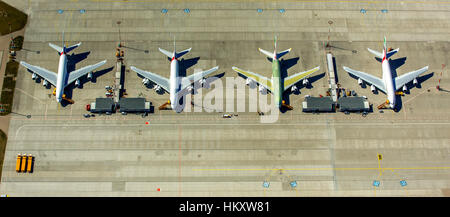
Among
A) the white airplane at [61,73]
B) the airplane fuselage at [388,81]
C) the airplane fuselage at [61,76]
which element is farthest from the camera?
the airplane fuselage at [388,81]

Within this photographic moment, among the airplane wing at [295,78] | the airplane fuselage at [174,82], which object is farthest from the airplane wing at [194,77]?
the airplane wing at [295,78]

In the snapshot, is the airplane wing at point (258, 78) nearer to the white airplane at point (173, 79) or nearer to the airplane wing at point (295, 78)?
the airplane wing at point (295, 78)

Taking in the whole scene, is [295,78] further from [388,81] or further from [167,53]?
[167,53]

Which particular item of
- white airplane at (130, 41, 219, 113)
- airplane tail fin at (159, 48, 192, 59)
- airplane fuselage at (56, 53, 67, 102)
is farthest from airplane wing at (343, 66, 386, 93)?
airplane fuselage at (56, 53, 67, 102)

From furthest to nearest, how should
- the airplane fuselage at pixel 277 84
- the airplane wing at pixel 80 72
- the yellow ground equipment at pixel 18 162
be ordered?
the airplane wing at pixel 80 72 → the airplane fuselage at pixel 277 84 → the yellow ground equipment at pixel 18 162

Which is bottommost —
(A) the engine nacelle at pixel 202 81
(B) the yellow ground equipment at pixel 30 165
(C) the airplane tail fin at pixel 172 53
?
(B) the yellow ground equipment at pixel 30 165

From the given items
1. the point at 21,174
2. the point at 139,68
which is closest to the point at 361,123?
the point at 139,68

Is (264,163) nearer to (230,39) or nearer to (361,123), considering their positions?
(361,123)
